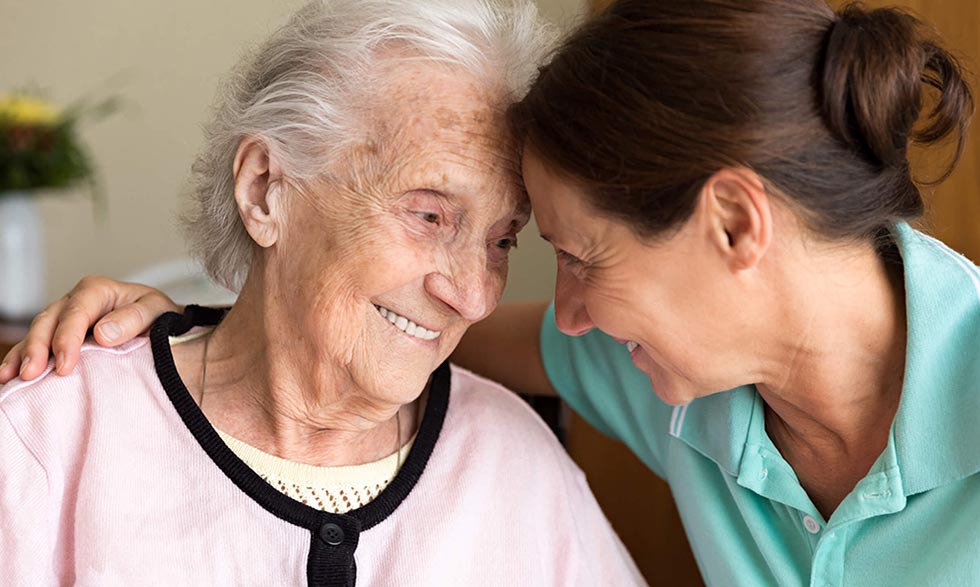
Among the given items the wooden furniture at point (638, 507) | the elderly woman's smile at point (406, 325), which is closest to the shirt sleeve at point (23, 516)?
the elderly woman's smile at point (406, 325)

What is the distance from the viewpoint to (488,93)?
1.40 meters

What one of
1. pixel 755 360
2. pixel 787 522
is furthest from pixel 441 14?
pixel 787 522

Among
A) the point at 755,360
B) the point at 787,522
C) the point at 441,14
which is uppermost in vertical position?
the point at 441,14

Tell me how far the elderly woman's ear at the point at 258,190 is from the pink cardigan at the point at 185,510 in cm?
21

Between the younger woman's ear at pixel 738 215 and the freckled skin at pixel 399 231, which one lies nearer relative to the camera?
the younger woman's ear at pixel 738 215

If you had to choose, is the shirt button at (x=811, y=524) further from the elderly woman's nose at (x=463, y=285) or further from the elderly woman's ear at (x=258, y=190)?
the elderly woman's ear at (x=258, y=190)

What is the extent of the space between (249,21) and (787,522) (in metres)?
2.56

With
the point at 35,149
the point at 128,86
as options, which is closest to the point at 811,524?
the point at 35,149

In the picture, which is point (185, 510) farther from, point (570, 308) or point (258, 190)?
point (570, 308)

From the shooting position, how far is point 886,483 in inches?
51.1

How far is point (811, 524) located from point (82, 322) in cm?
103

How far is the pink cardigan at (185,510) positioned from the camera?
1.28 meters

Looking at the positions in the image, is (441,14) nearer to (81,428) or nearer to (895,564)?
(81,428)

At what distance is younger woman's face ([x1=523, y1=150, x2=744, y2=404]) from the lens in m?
1.24
